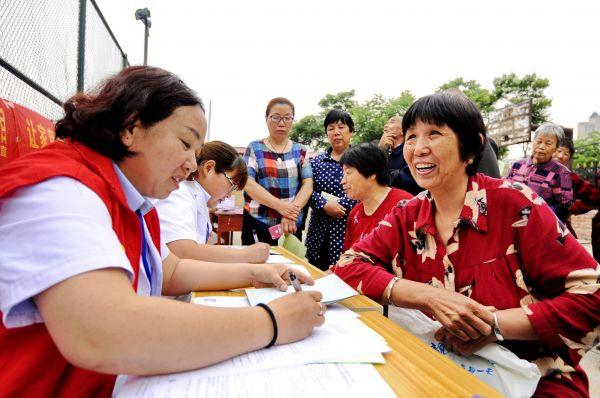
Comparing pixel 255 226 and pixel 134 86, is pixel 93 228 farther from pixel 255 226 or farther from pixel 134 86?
pixel 255 226

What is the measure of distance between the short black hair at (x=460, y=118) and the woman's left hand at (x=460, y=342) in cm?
59

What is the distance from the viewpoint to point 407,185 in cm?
282

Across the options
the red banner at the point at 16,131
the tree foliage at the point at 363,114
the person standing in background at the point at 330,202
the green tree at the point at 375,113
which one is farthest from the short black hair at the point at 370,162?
the green tree at the point at 375,113

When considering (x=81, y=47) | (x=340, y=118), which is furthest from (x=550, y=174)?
(x=81, y=47)

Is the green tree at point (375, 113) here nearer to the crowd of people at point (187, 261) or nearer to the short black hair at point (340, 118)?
the short black hair at point (340, 118)

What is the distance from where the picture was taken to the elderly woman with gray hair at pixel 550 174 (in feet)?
12.1

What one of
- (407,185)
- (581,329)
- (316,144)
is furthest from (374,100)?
(581,329)

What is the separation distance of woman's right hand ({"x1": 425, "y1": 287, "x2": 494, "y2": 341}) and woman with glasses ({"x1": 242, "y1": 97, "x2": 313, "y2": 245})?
188 cm

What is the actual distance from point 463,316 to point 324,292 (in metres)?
0.41

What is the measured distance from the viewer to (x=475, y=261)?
3.84 ft

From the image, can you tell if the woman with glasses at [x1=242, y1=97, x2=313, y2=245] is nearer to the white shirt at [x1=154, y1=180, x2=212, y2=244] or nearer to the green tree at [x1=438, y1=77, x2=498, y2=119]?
the white shirt at [x1=154, y1=180, x2=212, y2=244]

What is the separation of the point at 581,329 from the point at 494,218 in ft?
1.21

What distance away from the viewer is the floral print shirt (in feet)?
3.34

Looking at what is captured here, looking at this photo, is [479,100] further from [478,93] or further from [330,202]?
[330,202]
